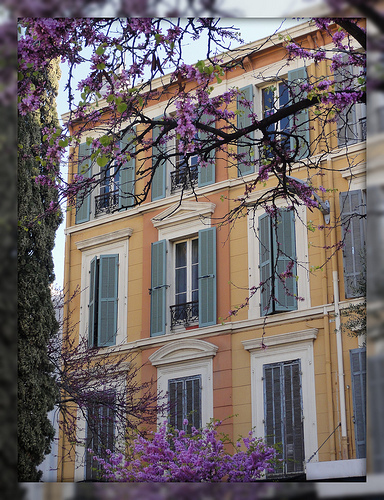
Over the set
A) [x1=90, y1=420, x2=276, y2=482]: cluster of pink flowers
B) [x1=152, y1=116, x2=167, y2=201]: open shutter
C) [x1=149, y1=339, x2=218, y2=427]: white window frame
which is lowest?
[x1=90, y1=420, x2=276, y2=482]: cluster of pink flowers

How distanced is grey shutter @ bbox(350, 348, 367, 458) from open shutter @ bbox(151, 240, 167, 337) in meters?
1.35

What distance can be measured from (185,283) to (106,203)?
0.83 metres

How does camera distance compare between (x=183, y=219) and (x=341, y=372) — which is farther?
(x=183, y=219)

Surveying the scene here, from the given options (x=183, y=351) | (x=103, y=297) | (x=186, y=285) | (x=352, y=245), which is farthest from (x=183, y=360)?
(x=352, y=245)

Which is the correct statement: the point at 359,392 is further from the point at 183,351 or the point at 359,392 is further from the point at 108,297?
the point at 108,297

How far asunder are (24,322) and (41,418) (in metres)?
0.61

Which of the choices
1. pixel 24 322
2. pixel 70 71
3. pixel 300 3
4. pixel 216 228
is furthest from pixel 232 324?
pixel 300 3

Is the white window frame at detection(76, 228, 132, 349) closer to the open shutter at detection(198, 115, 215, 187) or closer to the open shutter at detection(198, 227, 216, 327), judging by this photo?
the open shutter at detection(198, 227, 216, 327)

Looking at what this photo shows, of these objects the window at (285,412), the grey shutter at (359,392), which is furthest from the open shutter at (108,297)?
the grey shutter at (359,392)

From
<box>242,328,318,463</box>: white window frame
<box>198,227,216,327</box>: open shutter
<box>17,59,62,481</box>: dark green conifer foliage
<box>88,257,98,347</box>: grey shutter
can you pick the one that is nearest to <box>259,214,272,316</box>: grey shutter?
<box>242,328,318,463</box>: white window frame

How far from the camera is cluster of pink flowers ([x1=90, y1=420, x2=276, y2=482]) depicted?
14.8 feet

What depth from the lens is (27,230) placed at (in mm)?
4781

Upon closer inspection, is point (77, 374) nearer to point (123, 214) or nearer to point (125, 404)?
point (125, 404)

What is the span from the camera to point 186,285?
212 inches
